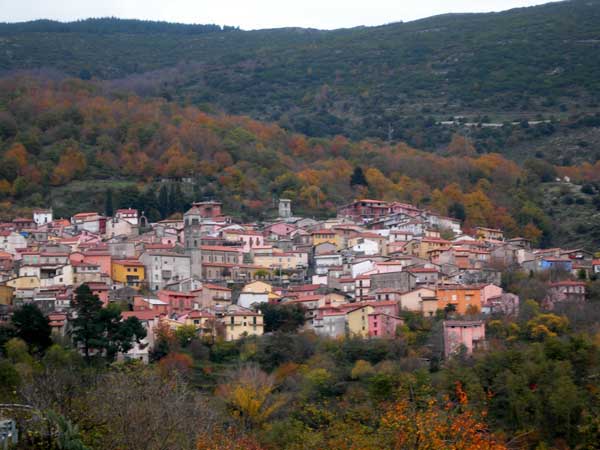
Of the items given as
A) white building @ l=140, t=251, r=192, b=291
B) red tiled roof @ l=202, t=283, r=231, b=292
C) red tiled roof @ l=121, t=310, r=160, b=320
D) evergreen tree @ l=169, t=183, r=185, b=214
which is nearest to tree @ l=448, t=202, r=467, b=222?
evergreen tree @ l=169, t=183, r=185, b=214

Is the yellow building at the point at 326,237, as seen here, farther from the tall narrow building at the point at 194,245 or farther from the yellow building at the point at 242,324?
the yellow building at the point at 242,324

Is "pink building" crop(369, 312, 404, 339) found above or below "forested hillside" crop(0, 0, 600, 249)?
below

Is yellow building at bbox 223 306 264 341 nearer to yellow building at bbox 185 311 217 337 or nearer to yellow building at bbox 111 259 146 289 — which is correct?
yellow building at bbox 185 311 217 337

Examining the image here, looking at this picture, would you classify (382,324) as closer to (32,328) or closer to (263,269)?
(263,269)

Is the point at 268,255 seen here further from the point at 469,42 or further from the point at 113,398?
the point at 469,42

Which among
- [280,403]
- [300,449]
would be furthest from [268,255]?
[300,449]

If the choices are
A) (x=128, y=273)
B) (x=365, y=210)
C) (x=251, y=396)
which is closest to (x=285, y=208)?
(x=365, y=210)
